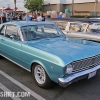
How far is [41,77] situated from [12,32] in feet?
5.90

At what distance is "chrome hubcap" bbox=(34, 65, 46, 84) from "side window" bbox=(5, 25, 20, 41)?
112 centimetres

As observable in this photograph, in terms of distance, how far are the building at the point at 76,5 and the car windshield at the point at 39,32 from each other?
41.2 m

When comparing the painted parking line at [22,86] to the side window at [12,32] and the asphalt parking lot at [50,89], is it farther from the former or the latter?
the side window at [12,32]

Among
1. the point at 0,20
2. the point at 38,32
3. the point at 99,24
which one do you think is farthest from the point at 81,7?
the point at 38,32

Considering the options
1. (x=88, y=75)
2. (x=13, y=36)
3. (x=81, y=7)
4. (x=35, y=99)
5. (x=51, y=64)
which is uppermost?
(x=81, y=7)

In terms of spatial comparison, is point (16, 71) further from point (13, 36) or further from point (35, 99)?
point (35, 99)

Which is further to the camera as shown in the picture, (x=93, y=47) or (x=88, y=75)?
(x=93, y=47)

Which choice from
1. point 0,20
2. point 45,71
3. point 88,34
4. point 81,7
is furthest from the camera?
point 81,7

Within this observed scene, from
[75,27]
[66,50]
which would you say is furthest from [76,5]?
[66,50]

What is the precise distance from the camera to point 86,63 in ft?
12.1

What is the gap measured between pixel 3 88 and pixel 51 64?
4.35 ft

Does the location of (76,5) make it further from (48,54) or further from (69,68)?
(69,68)

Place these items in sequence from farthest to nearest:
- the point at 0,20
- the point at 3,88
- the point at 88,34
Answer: the point at 0,20 → the point at 88,34 → the point at 3,88

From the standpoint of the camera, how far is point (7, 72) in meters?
4.89
